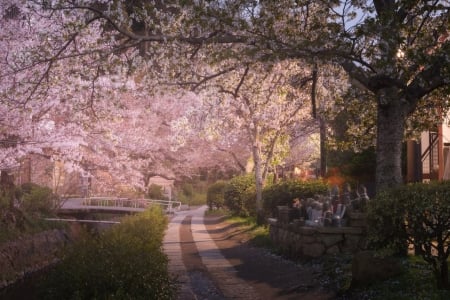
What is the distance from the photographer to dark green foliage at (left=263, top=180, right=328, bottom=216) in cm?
1777

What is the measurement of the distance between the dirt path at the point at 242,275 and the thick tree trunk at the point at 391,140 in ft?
7.78

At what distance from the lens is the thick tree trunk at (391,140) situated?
36.2ft

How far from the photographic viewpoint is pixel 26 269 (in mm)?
17875

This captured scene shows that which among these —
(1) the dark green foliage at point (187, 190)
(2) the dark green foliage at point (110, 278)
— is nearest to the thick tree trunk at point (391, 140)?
(2) the dark green foliage at point (110, 278)

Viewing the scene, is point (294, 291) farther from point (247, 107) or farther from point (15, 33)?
point (247, 107)

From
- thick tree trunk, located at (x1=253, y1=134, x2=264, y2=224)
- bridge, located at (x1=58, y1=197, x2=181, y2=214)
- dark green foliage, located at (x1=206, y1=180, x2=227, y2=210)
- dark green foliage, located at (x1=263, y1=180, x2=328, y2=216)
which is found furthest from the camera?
dark green foliage, located at (x1=206, y1=180, x2=227, y2=210)

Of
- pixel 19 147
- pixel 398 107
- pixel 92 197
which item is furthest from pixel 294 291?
pixel 92 197

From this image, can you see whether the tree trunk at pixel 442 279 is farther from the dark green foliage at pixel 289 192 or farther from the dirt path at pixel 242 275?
the dark green foliage at pixel 289 192

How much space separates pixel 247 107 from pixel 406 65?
1266 cm

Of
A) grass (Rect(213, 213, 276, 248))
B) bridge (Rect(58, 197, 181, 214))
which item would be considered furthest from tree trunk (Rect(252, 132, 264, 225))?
bridge (Rect(58, 197, 181, 214))

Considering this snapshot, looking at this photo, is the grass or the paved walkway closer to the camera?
the paved walkway

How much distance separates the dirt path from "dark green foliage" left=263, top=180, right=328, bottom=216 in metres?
1.69

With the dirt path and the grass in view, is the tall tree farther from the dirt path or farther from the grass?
the grass

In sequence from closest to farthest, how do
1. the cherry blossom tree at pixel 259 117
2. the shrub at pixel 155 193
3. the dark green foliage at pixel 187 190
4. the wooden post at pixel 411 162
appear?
the wooden post at pixel 411 162
the cherry blossom tree at pixel 259 117
the shrub at pixel 155 193
the dark green foliage at pixel 187 190
